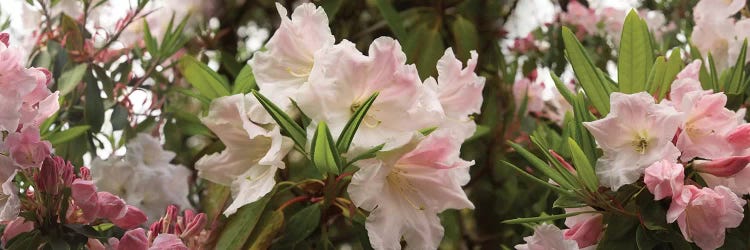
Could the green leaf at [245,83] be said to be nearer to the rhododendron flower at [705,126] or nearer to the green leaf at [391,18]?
the green leaf at [391,18]

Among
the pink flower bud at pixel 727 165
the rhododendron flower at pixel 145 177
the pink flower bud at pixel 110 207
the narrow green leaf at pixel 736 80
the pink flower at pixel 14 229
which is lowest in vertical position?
the rhododendron flower at pixel 145 177

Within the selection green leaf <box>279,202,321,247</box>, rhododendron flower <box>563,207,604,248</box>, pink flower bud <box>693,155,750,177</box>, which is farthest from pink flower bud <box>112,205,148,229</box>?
pink flower bud <box>693,155,750,177</box>

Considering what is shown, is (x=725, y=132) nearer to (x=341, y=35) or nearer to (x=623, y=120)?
(x=623, y=120)

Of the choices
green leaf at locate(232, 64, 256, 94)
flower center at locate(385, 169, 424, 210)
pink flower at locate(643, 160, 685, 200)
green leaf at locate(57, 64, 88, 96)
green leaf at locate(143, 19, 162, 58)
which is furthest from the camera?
green leaf at locate(143, 19, 162, 58)

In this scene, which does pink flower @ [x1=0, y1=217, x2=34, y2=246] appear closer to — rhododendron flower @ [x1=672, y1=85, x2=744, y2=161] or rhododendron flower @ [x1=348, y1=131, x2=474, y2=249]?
rhododendron flower @ [x1=348, y1=131, x2=474, y2=249]

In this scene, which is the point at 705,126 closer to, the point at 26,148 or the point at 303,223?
the point at 303,223

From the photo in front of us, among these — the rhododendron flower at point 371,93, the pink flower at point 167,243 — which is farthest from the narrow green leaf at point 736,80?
the pink flower at point 167,243
